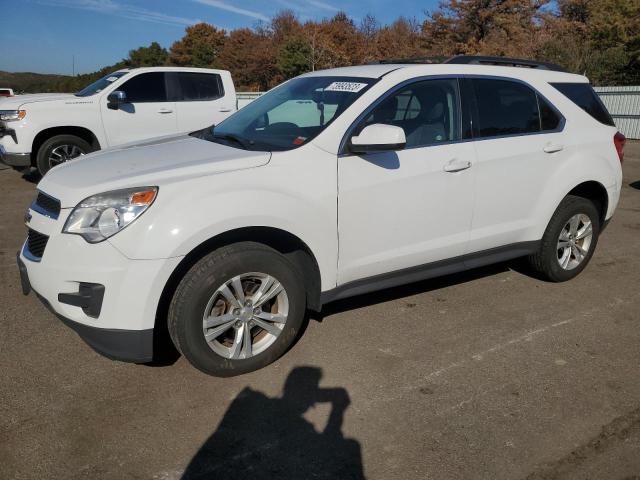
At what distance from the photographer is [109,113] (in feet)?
28.6

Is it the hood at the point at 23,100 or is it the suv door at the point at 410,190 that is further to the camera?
the hood at the point at 23,100

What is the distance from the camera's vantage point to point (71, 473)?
7.79ft

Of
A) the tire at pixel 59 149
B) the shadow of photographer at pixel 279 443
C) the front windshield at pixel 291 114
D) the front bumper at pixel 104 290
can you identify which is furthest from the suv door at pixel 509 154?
the tire at pixel 59 149

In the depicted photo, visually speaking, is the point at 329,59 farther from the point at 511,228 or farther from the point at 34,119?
the point at 511,228

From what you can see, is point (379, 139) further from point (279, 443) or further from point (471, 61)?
point (279, 443)

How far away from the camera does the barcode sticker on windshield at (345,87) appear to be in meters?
3.55

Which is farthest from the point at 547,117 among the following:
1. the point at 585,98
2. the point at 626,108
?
the point at 626,108

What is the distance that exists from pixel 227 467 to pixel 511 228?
2.79m

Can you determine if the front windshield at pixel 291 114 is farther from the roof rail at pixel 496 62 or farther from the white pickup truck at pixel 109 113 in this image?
the white pickup truck at pixel 109 113

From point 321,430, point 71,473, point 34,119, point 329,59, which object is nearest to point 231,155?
point 321,430

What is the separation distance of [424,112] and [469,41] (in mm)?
32045

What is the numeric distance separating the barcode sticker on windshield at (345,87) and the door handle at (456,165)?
78cm

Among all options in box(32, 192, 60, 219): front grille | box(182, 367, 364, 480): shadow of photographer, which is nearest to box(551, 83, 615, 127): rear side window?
box(182, 367, 364, 480): shadow of photographer

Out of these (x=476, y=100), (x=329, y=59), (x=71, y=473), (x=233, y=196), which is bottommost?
(x=71, y=473)
